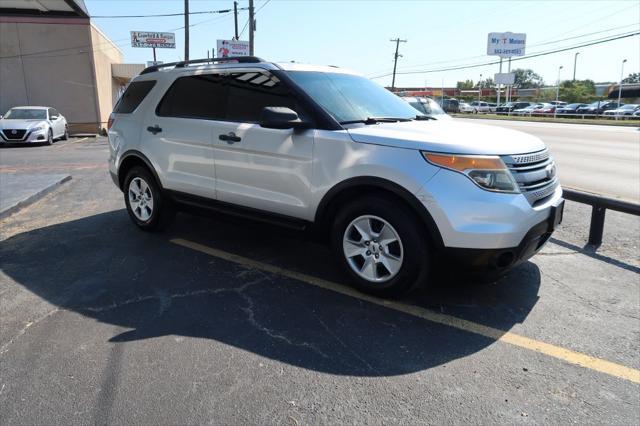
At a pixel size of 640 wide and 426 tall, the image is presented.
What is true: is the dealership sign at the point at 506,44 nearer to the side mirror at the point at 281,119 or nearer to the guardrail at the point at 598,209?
the guardrail at the point at 598,209

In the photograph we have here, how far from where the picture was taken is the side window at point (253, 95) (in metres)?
4.61

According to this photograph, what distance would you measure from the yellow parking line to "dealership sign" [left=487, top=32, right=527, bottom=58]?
68979 millimetres

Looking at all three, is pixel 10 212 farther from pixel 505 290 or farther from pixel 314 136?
pixel 505 290

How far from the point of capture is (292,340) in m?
3.53

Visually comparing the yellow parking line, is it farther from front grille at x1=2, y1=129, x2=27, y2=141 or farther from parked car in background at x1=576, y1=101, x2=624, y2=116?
parked car in background at x1=576, y1=101, x2=624, y2=116

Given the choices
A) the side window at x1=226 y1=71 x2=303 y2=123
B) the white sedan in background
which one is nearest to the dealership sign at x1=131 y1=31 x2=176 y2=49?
the white sedan in background

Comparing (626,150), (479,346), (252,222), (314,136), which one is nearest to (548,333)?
(479,346)

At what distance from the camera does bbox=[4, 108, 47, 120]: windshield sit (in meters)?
19.6

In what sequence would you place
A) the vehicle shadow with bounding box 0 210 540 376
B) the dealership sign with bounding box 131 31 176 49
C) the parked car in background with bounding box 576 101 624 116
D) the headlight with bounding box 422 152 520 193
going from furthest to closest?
the parked car in background with bounding box 576 101 624 116 < the dealership sign with bounding box 131 31 176 49 < the headlight with bounding box 422 152 520 193 < the vehicle shadow with bounding box 0 210 540 376

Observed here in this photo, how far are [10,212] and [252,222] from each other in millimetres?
4293

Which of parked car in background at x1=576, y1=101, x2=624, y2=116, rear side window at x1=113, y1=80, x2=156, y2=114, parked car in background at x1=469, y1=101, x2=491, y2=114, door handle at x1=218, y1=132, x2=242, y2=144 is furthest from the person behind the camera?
parked car in background at x1=469, y1=101, x2=491, y2=114

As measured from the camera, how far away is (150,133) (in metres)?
5.76

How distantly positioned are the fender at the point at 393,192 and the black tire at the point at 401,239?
0.28 ft

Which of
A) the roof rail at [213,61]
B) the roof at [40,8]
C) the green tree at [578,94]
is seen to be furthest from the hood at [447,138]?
the green tree at [578,94]
